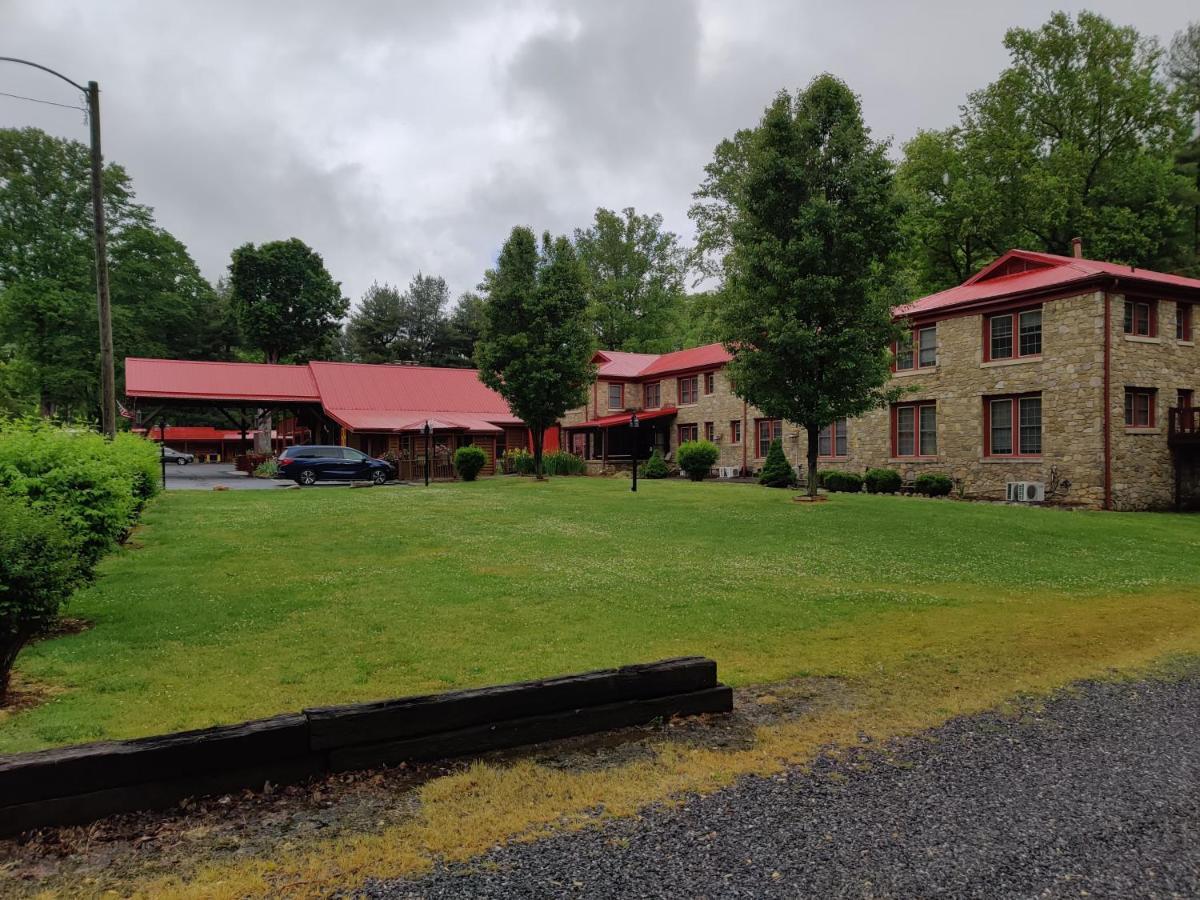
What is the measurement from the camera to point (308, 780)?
153 inches

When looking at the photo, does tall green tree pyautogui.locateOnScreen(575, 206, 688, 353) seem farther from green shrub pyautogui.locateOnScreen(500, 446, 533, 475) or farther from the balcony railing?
the balcony railing

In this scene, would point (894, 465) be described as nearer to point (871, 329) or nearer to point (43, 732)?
point (871, 329)

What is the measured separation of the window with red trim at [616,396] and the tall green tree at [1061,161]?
58.8 feet

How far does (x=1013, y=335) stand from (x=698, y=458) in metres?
13.5

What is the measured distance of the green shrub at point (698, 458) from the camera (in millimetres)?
32156

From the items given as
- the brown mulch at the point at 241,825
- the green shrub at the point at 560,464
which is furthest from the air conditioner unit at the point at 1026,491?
the brown mulch at the point at 241,825

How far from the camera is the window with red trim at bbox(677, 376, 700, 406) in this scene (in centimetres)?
3766

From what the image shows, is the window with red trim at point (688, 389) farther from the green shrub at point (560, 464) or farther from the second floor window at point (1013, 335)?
the second floor window at point (1013, 335)

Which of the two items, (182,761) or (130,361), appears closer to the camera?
(182,761)

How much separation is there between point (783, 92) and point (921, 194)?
23626 millimetres

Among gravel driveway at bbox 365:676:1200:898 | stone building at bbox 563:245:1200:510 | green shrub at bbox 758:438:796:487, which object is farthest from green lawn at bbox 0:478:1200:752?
green shrub at bbox 758:438:796:487

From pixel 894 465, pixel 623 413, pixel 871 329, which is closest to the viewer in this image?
pixel 871 329

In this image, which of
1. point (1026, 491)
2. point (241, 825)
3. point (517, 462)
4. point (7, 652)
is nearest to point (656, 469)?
point (517, 462)

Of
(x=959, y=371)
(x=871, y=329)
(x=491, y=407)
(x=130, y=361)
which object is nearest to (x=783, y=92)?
(x=871, y=329)
